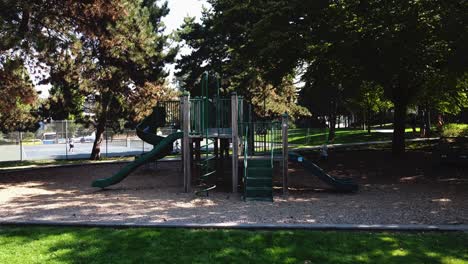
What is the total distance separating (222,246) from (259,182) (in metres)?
4.65

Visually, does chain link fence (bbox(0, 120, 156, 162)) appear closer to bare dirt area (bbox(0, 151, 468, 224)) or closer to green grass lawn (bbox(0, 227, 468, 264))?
bare dirt area (bbox(0, 151, 468, 224))

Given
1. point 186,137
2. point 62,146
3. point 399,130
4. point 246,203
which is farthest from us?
point 62,146

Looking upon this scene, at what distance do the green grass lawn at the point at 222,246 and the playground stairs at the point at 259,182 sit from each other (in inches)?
142

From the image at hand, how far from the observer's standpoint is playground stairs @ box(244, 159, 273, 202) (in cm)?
1073

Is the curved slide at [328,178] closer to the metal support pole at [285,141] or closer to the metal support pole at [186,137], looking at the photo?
the metal support pole at [285,141]

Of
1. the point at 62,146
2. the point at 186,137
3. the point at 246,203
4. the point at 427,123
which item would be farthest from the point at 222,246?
the point at 62,146

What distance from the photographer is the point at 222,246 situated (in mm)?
6391

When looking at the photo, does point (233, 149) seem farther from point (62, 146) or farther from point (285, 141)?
point (62, 146)

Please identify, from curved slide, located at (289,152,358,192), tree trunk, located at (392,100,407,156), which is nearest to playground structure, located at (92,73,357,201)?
curved slide, located at (289,152,358,192)

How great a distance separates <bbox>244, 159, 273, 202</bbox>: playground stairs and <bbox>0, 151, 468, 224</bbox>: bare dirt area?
32cm

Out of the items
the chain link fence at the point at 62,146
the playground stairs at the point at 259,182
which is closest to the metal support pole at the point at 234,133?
the playground stairs at the point at 259,182

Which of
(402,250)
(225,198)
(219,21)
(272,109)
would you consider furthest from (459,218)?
(272,109)

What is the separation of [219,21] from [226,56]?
54.8ft

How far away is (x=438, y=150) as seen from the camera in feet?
55.0
